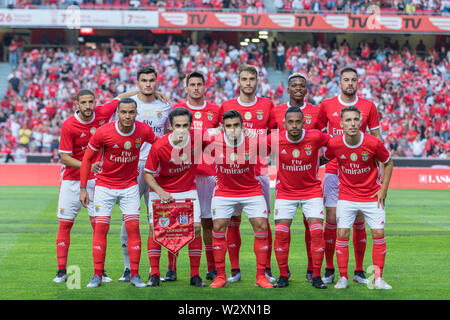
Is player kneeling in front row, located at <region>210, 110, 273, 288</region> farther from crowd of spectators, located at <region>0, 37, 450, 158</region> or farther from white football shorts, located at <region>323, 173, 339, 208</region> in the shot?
crowd of spectators, located at <region>0, 37, 450, 158</region>

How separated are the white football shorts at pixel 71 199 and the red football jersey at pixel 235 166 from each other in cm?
155

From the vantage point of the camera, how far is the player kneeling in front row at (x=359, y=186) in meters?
7.81

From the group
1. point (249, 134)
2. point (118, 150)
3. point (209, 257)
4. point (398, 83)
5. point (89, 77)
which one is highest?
point (249, 134)

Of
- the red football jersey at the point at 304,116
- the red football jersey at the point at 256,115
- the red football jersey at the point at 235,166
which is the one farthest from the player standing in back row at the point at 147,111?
the red football jersey at the point at 304,116

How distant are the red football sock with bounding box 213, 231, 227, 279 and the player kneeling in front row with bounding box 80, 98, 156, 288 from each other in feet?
2.82

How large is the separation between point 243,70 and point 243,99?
1.21ft

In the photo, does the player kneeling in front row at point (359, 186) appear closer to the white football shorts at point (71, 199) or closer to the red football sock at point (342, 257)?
the red football sock at point (342, 257)

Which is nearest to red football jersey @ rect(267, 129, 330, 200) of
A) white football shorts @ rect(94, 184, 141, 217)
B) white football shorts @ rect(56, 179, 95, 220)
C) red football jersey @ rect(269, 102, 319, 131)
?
red football jersey @ rect(269, 102, 319, 131)

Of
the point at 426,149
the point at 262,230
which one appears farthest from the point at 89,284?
the point at 426,149

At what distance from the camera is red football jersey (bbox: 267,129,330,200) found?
790 cm

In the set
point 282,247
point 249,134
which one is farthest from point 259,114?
point 282,247

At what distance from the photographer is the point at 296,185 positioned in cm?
793

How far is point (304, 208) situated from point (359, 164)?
79cm

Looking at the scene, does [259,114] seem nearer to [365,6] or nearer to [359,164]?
[359,164]
